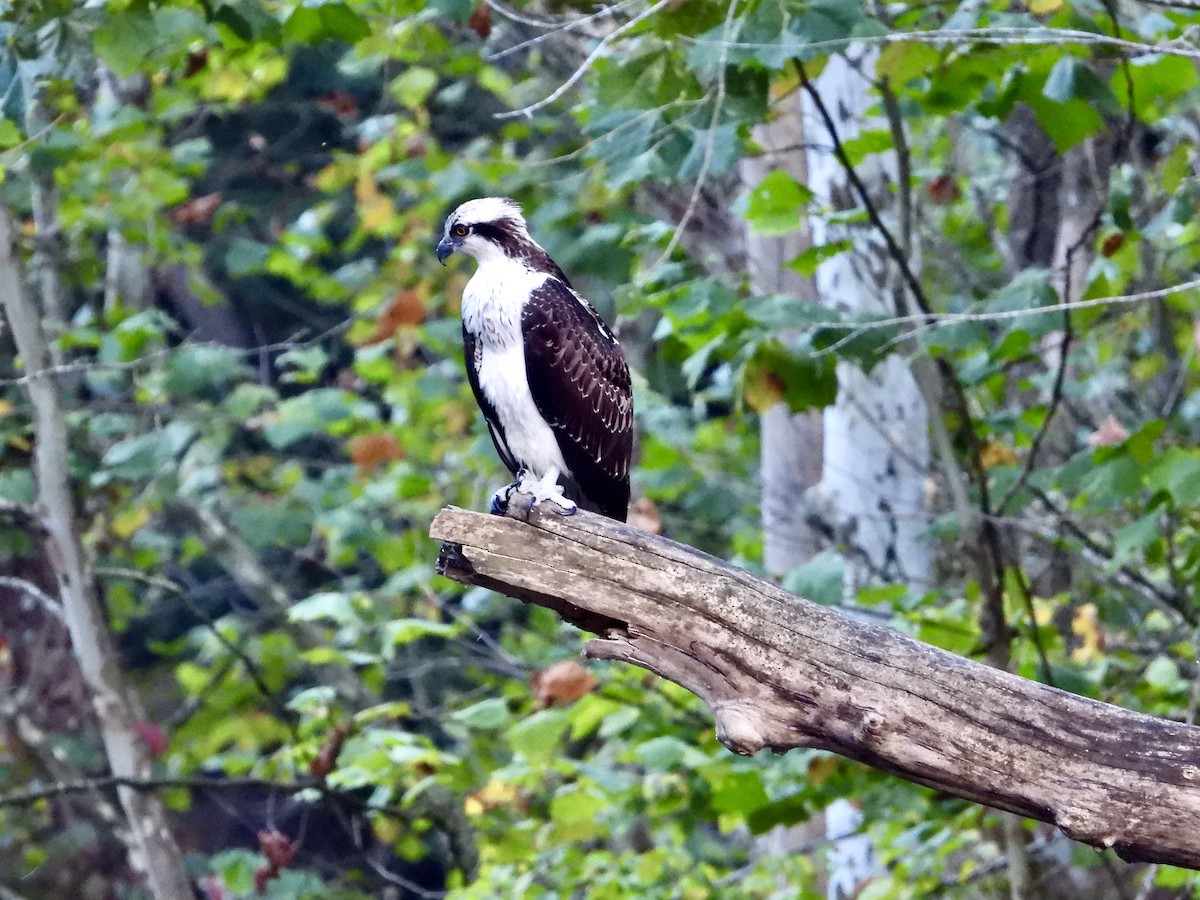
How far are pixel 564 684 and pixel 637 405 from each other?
1.65 meters

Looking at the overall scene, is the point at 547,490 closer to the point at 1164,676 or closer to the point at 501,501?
the point at 501,501

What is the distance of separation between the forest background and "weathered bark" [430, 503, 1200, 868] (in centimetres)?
98

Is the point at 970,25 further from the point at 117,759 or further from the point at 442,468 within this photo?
the point at 442,468

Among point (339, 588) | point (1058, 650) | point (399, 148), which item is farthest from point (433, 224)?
point (1058, 650)

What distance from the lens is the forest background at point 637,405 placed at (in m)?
4.12

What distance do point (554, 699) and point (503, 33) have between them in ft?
11.3

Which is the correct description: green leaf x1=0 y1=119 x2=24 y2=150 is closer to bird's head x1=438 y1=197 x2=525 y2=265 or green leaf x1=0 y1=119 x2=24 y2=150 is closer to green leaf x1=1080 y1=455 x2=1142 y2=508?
bird's head x1=438 y1=197 x2=525 y2=265

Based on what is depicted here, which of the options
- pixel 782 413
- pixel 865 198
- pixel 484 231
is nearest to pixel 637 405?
pixel 782 413

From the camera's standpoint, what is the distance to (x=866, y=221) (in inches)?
199

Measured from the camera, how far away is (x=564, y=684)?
515 cm

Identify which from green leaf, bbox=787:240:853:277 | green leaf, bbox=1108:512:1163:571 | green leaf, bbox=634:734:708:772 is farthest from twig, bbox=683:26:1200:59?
green leaf, bbox=634:734:708:772

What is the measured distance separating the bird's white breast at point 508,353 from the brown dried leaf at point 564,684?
1154 mm

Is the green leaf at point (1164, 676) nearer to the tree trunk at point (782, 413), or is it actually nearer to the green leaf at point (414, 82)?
the tree trunk at point (782, 413)

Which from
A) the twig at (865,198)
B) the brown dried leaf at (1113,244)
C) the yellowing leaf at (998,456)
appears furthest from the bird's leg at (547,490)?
the yellowing leaf at (998,456)
